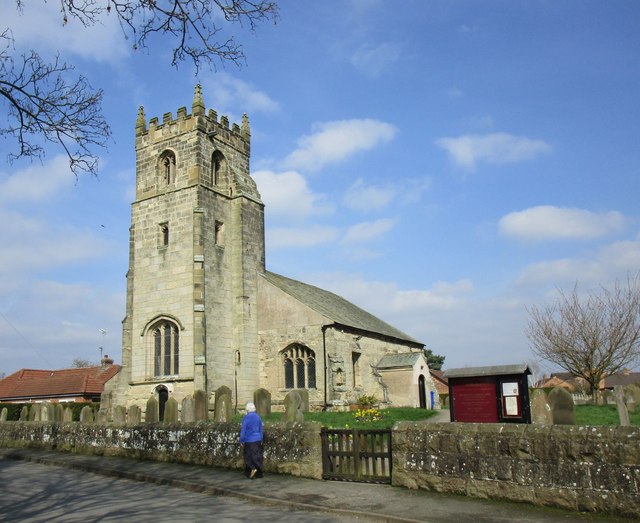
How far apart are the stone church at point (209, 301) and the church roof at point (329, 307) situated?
29 centimetres

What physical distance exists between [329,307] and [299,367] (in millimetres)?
6187

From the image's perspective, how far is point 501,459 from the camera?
845cm

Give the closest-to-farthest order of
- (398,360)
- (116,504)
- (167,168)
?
(116,504)
(167,168)
(398,360)

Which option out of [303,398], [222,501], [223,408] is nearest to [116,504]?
[222,501]

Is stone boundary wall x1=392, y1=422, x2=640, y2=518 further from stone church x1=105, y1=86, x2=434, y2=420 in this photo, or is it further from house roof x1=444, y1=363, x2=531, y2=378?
stone church x1=105, y1=86, x2=434, y2=420

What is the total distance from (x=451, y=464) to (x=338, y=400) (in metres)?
18.7

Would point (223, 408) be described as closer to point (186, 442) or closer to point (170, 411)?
point (186, 442)

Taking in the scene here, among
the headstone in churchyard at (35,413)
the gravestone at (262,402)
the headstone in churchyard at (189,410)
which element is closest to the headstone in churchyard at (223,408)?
the headstone in churchyard at (189,410)

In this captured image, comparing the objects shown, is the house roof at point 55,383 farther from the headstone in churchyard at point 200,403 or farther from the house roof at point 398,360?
the headstone in churchyard at point 200,403

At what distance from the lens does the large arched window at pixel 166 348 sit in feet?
89.4

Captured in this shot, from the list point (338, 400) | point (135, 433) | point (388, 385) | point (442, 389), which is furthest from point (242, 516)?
point (442, 389)

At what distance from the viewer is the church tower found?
2708 centimetres

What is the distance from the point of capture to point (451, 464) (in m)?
8.98

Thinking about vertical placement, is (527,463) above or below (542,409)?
below
